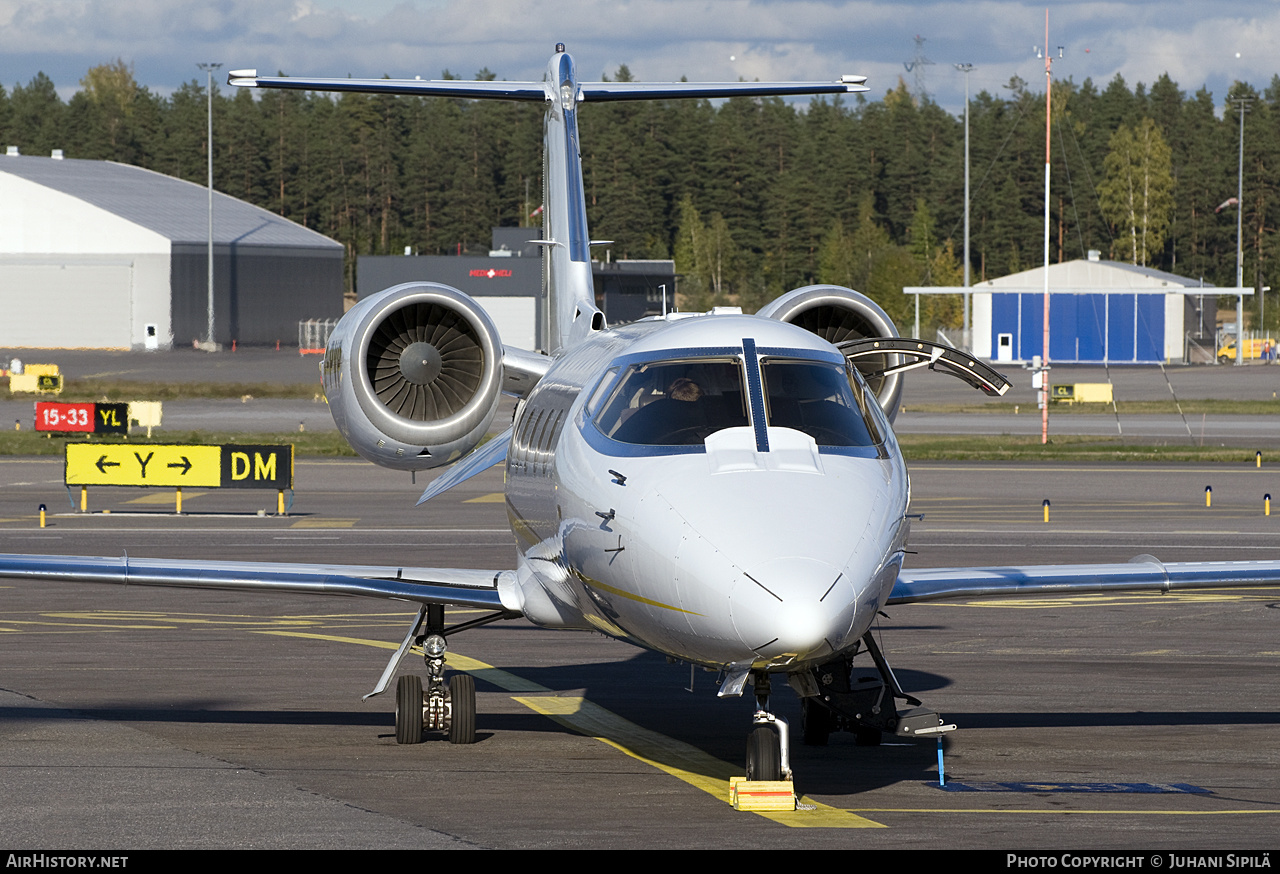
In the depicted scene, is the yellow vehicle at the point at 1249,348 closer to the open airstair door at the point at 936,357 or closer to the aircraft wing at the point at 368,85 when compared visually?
the aircraft wing at the point at 368,85

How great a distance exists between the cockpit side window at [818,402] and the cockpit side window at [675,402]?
0.24 meters

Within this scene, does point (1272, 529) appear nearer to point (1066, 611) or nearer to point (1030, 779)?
point (1066, 611)

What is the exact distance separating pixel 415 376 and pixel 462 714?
156 inches

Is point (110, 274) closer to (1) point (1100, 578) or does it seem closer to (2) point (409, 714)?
(2) point (409, 714)

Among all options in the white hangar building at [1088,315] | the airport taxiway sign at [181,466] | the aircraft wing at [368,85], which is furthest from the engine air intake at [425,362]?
the white hangar building at [1088,315]

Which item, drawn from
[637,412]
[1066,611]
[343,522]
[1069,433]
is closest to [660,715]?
[637,412]

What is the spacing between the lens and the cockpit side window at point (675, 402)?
1187 centimetres

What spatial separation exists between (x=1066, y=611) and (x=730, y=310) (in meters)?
12.1

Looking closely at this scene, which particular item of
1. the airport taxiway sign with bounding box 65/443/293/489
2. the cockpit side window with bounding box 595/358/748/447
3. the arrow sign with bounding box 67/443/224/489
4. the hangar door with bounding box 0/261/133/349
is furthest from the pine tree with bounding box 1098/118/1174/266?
the cockpit side window with bounding box 595/358/748/447

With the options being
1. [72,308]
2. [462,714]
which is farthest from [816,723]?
[72,308]

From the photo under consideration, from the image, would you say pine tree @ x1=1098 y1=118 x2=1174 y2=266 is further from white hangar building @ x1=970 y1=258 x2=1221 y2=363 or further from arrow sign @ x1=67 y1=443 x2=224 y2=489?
arrow sign @ x1=67 y1=443 x2=224 y2=489

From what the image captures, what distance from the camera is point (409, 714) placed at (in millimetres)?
14578
